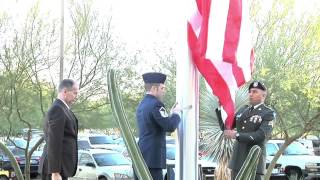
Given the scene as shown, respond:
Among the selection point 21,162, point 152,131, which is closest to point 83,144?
point 21,162

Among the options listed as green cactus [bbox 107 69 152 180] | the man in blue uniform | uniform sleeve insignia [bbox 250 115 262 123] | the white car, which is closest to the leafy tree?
the white car

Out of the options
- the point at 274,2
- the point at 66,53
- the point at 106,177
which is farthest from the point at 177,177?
the point at 66,53

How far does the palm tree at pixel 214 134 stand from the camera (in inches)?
320

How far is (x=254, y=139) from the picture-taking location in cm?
495

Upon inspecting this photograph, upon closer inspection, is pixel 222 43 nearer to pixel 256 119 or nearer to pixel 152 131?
pixel 152 131

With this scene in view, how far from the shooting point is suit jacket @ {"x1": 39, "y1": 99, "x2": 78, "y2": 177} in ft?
15.7

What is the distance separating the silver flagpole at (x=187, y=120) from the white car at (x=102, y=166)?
582 inches

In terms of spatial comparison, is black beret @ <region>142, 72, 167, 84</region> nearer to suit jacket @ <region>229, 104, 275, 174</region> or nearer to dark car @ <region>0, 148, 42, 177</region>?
suit jacket @ <region>229, 104, 275, 174</region>

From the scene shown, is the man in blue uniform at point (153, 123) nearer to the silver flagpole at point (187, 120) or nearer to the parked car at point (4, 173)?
the silver flagpole at point (187, 120)

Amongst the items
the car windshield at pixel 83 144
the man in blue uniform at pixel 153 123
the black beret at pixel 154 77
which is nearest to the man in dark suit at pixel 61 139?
the man in blue uniform at pixel 153 123

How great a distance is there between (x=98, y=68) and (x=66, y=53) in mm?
1220

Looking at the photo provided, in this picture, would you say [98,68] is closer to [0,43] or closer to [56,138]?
[0,43]

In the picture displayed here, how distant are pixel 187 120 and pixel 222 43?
0.41 meters

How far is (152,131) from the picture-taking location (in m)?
4.69
